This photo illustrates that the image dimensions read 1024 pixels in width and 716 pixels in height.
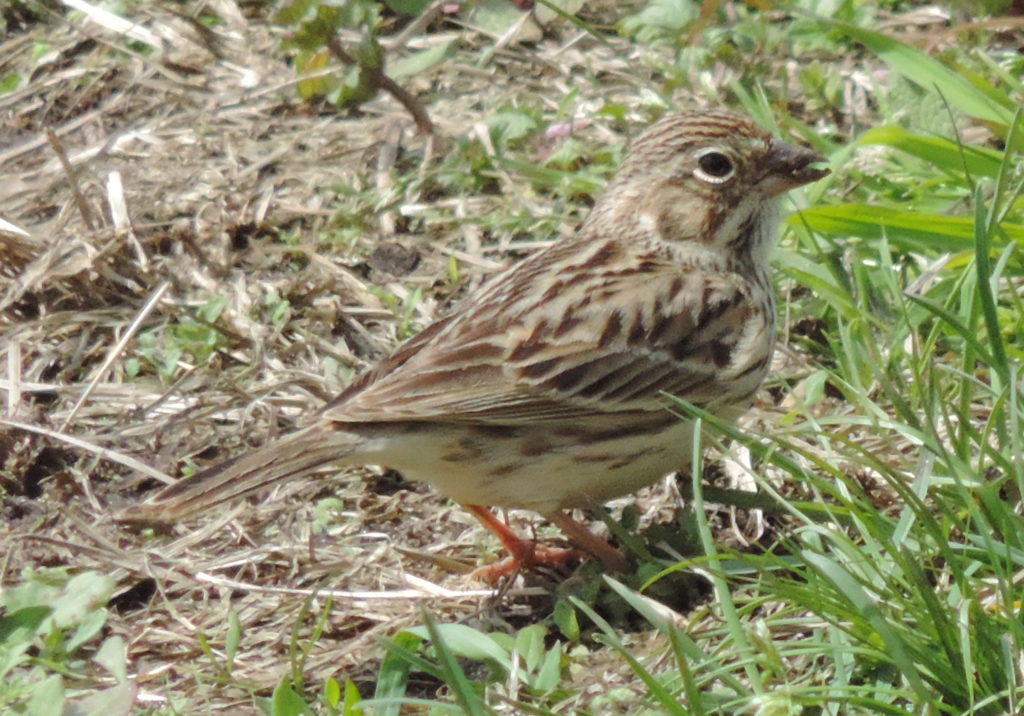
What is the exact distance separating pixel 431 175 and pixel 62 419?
1.81 m

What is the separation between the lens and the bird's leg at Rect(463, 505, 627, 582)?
4.39 metres

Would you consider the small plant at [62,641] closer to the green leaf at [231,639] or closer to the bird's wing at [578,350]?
the green leaf at [231,639]

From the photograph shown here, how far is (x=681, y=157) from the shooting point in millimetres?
4770

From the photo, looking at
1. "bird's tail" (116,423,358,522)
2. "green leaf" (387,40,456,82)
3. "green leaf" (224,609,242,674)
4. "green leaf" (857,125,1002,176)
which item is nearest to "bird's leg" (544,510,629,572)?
"bird's tail" (116,423,358,522)

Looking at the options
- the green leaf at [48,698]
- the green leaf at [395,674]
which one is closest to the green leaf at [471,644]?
the green leaf at [395,674]

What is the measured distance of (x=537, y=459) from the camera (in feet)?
13.9

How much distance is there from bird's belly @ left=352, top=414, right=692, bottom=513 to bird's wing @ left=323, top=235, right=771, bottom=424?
6cm

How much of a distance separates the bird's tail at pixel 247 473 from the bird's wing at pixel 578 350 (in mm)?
90

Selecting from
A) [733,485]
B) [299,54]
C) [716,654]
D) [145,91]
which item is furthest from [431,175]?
[716,654]

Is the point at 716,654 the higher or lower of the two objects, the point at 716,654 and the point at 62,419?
the higher

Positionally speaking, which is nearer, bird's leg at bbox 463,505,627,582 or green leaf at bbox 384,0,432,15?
bird's leg at bbox 463,505,627,582

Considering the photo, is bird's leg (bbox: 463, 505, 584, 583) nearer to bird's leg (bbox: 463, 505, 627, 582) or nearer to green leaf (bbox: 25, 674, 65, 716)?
bird's leg (bbox: 463, 505, 627, 582)

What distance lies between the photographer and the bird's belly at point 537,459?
421 cm

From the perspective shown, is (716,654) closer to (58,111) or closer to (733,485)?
(733,485)
